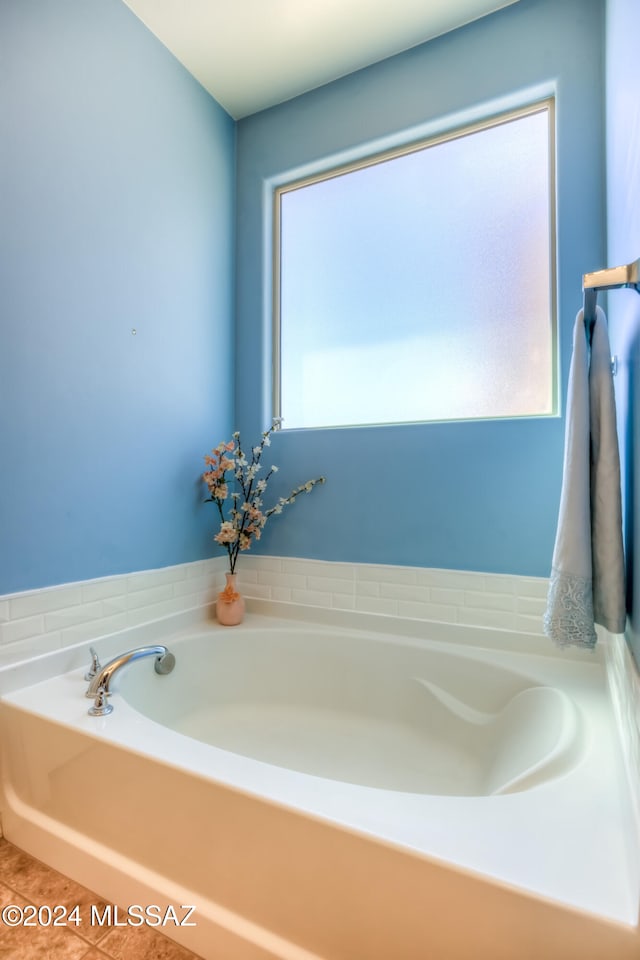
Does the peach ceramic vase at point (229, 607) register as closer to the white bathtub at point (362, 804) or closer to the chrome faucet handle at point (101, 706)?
the white bathtub at point (362, 804)

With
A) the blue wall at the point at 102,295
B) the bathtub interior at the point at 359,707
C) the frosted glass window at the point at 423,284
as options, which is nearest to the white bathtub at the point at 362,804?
the bathtub interior at the point at 359,707

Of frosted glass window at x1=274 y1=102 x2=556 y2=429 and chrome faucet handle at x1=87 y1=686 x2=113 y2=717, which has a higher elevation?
frosted glass window at x1=274 y1=102 x2=556 y2=429

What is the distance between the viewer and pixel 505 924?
0.65m

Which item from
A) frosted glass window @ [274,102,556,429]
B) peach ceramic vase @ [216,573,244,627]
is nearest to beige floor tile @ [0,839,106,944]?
peach ceramic vase @ [216,573,244,627]

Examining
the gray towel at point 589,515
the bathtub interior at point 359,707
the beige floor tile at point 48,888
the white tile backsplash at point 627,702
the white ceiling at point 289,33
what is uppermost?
the white ceiling at point 289,33

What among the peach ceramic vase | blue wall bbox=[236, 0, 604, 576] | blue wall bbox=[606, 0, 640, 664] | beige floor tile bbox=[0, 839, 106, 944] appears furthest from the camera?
the peach ceramic vase

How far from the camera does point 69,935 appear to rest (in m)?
0.97

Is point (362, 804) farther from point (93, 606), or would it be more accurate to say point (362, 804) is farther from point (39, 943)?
point (93, 606)

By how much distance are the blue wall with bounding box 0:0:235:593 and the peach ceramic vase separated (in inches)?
8.8

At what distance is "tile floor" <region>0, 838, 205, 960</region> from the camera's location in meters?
0.93

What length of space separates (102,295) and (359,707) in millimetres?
1837

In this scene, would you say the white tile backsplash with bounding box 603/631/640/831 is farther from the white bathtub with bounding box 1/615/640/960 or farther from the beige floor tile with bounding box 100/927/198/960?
the beige floor tile with bounding box 100/927/198/960

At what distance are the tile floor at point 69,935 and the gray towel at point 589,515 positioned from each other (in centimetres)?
111

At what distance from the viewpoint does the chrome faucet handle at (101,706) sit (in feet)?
3.88
